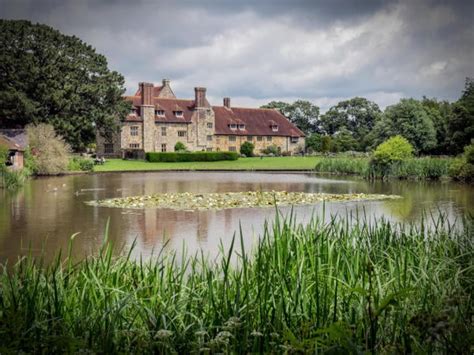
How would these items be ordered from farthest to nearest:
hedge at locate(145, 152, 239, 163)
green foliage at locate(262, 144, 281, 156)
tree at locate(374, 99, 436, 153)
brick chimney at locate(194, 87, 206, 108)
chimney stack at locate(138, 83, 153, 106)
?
green foliage at locate(262, 144, 281, 156)
brick chimney at locate(194, 87, 206, 108)
chimney stack at locate(138, 83, 153, 106)
hedge at locate(145, 152, 239, 163)
tree at locate(374, 99, 436, 153)

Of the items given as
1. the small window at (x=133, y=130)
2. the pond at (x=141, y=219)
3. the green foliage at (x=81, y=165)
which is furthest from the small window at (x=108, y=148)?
the pond at (x=141, y=219)

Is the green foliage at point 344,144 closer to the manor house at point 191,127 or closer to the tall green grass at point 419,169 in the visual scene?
the manor house at point 191,127

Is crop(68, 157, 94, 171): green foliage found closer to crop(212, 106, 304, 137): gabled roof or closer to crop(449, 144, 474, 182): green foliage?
crop(449, 144, 474, 182): green foliage

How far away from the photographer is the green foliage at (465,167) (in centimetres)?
2097

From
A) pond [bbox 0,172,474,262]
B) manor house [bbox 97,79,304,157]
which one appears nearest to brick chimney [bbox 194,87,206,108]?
manor house [bbox 97,79,304,157]

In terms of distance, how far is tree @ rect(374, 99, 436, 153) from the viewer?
1437 inches

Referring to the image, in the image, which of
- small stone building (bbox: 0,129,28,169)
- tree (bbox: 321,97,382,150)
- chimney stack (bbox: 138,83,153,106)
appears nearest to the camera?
small stone building (bbox: 0,129,28,169)

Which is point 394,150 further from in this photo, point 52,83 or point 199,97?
point 199,97

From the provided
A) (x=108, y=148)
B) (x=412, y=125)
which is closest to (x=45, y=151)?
(x=108, y=148)

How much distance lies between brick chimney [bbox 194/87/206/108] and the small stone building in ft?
73.0

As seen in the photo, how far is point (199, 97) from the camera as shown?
162 ft

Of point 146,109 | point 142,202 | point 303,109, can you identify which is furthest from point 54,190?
point 303,109

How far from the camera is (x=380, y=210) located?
1191 centimetres

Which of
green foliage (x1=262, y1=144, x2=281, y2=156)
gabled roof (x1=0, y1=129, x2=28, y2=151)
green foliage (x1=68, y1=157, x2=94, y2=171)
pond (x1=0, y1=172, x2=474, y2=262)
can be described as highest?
gabled roof (x1=0, y1=129, x2=28, y2=151)
